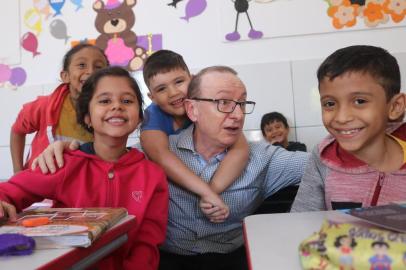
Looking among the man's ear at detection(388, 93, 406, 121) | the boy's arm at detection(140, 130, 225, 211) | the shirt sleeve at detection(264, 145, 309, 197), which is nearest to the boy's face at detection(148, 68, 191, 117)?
the boy's arm at detection(140, 130, 225, 211)

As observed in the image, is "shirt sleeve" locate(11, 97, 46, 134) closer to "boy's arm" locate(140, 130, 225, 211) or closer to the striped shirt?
"boy's arm" locate(140, 130, 225, 211)

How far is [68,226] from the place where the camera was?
66 cm

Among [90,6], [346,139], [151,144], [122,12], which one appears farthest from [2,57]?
[346,139]

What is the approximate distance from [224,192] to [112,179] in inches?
13.6

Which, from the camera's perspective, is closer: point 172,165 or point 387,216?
point 387,216

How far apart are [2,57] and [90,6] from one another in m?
0.73

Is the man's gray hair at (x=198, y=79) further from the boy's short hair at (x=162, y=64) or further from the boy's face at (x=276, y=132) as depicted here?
the boy's face at (x=276, y=132)

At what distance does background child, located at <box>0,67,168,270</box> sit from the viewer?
1.03 m

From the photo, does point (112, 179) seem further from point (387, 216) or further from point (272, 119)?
point (272, 119)

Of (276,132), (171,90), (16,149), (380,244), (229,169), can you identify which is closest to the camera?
(380,244)

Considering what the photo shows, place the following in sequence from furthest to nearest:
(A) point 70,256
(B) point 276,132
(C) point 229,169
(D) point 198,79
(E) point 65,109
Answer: (B) point 276,132, (E) point 65,109, (D) point 198,79, (C) point 229,169, (A) point 70,256

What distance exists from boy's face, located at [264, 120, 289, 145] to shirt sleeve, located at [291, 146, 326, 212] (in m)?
1.15

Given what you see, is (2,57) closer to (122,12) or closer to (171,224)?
(122,12)

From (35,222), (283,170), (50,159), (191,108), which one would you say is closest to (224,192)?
(283,170)
